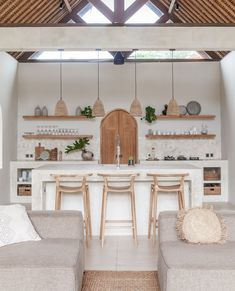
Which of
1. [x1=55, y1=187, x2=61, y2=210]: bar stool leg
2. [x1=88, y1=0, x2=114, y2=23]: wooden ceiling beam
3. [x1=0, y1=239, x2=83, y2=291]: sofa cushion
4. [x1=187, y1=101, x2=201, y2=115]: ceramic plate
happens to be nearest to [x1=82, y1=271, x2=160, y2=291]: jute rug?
[x1=0, y1=239, x2=83, y2=291]: sofa cushion

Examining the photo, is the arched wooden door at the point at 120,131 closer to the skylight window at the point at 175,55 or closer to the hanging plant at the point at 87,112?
the hanging plant at the point at 87,112

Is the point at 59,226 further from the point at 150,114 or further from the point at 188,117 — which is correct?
the point at 188,117

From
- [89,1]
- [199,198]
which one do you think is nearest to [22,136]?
[89,1]

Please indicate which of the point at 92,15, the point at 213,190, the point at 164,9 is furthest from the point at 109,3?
the point at 213,190

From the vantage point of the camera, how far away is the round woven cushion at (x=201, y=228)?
3516 mm

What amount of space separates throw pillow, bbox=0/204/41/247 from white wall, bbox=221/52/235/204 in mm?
6025

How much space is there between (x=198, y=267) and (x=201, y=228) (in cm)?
68

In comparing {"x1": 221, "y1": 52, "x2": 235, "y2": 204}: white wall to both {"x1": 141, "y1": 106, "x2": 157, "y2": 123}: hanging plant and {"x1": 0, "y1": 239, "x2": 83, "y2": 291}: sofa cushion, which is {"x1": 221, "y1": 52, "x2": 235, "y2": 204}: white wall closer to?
{"x1": 141, "y1": 106, "x2": 157, "y2": 123}: hanging plant

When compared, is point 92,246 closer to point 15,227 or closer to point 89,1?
point 15,227

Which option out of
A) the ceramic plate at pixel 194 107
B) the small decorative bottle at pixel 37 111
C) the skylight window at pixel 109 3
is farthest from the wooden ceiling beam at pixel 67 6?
the ceramic plate at pixel 194 107

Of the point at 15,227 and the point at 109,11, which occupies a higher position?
the point at 109,11

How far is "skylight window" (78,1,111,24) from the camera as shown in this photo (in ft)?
30.1

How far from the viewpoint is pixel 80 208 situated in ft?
19.6

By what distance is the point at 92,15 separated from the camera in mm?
9242
